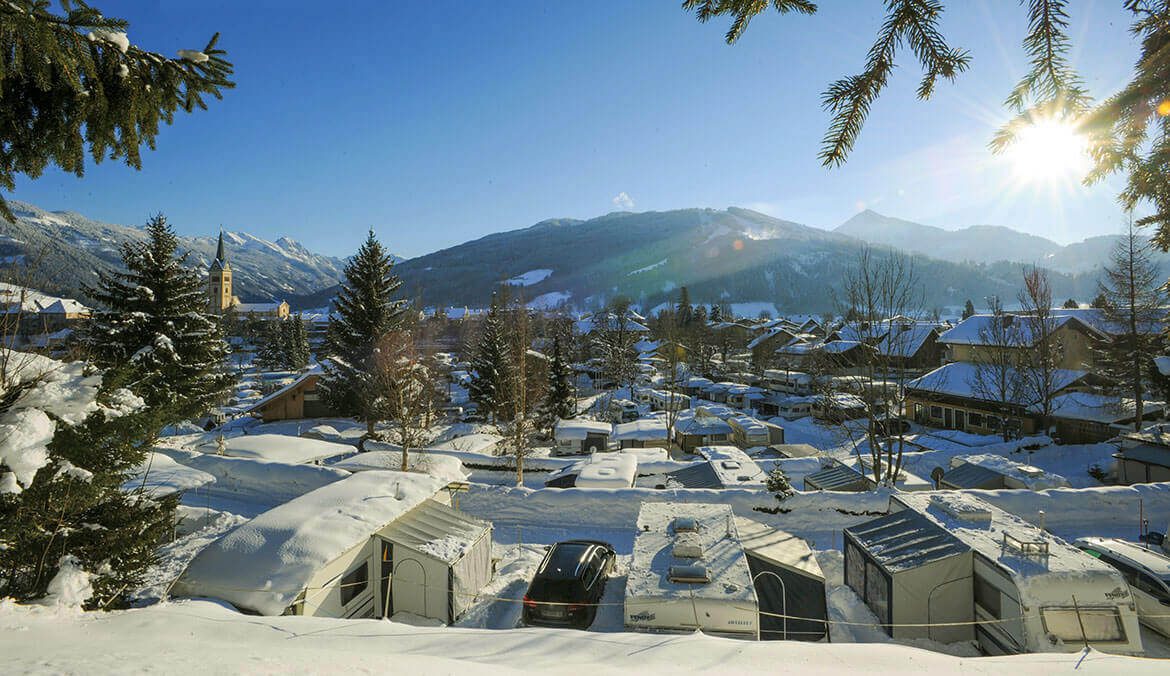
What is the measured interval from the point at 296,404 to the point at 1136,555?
3736cm

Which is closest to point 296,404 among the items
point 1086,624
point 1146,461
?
point 1086,624

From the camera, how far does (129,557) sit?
6.28 meters

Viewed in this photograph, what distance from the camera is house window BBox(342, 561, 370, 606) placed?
7.64 metres

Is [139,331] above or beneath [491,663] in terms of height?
above

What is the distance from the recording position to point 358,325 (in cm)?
2697

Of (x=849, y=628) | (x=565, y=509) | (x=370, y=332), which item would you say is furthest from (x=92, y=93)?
(x=370, y=332)

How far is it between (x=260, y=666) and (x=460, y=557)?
173 inches

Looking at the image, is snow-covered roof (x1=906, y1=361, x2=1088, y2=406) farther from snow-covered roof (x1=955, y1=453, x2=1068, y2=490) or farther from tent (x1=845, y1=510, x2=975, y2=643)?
tent (x1=845, y1=510, x2=975, y2=643)

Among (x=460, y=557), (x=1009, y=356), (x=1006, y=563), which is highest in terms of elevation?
(x=1009, y=356)

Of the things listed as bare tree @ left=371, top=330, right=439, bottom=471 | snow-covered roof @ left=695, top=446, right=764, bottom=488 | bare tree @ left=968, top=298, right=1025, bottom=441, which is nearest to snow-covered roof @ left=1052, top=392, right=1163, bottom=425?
bare tree @ left=968, top=298, right=1025, bottom=441

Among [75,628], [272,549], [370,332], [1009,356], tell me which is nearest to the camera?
[75,628]

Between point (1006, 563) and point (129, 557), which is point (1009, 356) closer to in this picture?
point (1006, 563)

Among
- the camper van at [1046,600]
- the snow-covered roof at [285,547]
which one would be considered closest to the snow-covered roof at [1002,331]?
the camper van at [1046,600]

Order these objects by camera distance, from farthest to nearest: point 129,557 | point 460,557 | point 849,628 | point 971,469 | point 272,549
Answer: point 971,469 < point 460,557 < point 849,628 < point 272,549 < point 129,557
